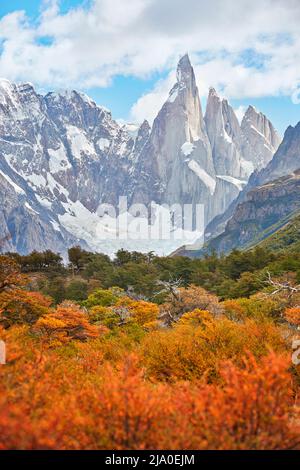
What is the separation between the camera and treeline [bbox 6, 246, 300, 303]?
196 feet

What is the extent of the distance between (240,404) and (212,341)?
45.0 feet

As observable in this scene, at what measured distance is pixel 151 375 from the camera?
22.1 meters

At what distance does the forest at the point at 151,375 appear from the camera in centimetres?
951

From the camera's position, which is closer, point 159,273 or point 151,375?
point 151,375

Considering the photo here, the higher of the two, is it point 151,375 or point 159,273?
point 159,273

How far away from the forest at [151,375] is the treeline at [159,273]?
1453 mm

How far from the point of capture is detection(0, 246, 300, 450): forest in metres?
9.51

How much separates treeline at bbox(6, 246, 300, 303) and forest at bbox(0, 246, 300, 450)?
1453mm

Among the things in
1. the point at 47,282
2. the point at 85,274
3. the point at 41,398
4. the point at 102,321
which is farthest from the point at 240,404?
the point at 85,274

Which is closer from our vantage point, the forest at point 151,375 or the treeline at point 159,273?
the forest at point 151,375

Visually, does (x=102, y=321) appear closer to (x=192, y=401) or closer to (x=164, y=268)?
(x=192, y=401)

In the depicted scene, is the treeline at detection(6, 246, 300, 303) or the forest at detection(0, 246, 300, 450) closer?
the forest at detection(0, 246, 300, 450)

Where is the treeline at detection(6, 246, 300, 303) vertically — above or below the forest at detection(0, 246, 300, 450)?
above

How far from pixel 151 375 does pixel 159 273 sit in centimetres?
5876
